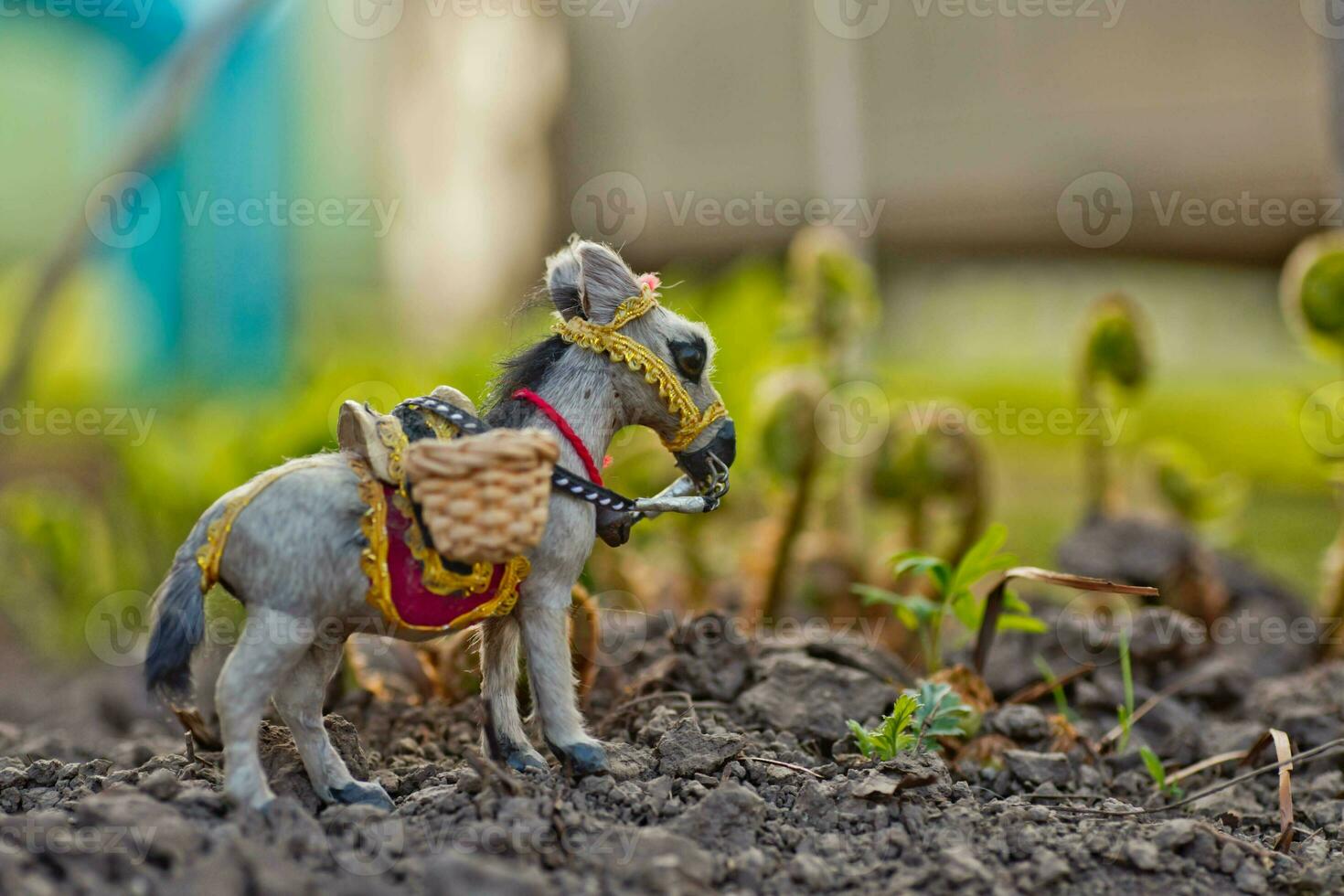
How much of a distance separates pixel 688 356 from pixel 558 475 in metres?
0.31

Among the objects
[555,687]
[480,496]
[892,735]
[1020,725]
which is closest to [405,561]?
[480,496]

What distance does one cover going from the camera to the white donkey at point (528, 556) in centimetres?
197

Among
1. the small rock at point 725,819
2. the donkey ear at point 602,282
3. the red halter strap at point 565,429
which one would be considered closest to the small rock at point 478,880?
the small rock at point 725,819

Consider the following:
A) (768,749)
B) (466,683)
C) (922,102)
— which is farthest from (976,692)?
(922,102)

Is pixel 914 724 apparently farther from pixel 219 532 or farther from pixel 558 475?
pixel 219 532

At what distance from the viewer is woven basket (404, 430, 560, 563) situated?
1.89 metres

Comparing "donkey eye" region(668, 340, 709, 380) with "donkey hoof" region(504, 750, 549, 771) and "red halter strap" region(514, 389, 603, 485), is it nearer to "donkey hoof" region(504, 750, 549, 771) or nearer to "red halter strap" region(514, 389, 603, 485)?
"red halter strap" region(514, 389, 603, 485)

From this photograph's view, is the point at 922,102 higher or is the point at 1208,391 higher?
the point at 922,102

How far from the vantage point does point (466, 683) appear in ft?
9.37

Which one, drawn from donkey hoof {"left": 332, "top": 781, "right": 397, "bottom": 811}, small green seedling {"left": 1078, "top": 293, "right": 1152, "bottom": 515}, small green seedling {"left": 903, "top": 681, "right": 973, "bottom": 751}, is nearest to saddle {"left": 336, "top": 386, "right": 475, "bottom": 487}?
donkey hoof {"left": 332, "top": 781, "right": 397, "bottom": 811}

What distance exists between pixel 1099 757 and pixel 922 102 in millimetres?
6318

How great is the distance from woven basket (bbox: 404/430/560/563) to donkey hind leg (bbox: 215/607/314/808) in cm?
28

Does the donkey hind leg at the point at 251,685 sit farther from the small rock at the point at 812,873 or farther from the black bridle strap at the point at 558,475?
the small rock at the point at 812,873

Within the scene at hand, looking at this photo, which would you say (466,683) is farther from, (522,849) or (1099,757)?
(1099,757)
